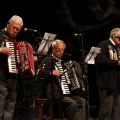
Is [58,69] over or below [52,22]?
below

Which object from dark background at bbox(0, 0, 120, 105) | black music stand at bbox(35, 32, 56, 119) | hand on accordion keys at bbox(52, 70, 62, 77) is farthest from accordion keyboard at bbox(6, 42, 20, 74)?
dark background at bbox(0, 0, 120, 105)

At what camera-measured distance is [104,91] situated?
733 centimetres

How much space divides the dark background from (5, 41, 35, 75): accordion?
16.4ft

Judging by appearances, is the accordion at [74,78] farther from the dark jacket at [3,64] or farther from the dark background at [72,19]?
the dark background at [72,19]

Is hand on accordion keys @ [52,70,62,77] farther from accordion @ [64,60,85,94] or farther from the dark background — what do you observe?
the dark background

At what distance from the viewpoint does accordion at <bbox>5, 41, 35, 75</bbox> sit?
20.5 feet

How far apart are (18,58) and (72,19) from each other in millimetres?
5585

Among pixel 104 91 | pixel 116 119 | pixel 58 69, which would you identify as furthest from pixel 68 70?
pixel 116 119

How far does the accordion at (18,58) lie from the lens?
6.25 m

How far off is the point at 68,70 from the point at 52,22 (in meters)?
4.83

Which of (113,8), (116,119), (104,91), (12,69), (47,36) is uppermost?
(113,8)

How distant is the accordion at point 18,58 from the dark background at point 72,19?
4984 millimetres

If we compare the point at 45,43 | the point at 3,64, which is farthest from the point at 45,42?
the point at 3,64

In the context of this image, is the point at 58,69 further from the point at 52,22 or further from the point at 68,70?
the point at 52,22
